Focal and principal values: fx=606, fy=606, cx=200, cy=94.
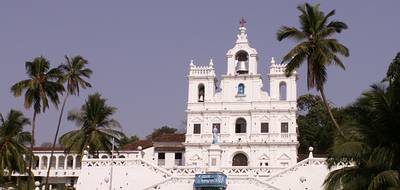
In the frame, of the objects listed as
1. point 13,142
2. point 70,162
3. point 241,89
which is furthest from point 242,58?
point 70,162

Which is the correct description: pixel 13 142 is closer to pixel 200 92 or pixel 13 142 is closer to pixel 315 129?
pixel 200 92

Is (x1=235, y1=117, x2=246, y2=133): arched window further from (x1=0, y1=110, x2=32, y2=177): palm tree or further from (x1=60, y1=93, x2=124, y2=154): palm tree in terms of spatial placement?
(x1=0, y1=110, x2=32, y2=177): palm tree

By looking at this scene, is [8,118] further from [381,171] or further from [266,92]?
[381,171]

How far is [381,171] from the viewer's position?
2217 cm

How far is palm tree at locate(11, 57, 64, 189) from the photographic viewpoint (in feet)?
151

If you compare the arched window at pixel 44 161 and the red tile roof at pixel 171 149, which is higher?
the red tile roof at pixel 171 149

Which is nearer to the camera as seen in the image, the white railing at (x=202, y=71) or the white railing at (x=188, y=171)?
the white railing at (x=188, y=171)

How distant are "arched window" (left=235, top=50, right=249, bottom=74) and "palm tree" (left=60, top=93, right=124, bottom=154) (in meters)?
12.3

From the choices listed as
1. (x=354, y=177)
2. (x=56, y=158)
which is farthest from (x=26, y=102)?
(x=354, y=177)

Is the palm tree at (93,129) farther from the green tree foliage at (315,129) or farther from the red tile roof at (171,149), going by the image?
the green tree foliage at (315,129)

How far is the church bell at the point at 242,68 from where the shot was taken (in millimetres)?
55906

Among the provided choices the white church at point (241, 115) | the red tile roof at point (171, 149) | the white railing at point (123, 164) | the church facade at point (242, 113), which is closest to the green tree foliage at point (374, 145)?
the white railing at point (123, 164)

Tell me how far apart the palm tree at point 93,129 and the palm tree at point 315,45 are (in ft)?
61.8

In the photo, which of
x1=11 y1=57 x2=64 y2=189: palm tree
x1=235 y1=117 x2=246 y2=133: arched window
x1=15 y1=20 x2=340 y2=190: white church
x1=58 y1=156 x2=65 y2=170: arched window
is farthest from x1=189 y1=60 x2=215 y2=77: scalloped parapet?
x1=58 y1=156 x2=65 y2=170: arched window
